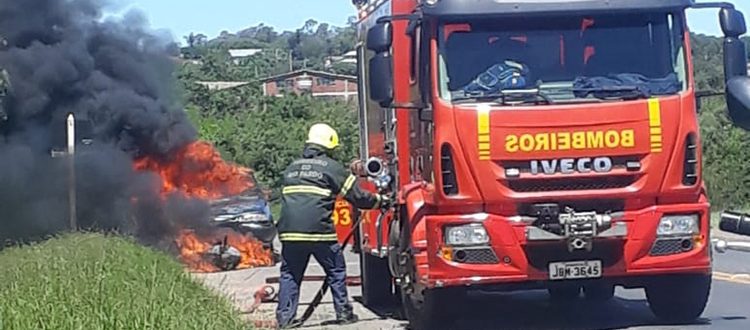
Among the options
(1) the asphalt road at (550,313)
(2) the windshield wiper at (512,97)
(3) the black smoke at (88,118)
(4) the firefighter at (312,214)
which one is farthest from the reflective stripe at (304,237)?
(3) the black smoke at (88,118)

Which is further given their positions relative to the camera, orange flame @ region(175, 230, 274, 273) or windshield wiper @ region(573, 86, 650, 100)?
orange flame @ region(175, 230, 274, 273)

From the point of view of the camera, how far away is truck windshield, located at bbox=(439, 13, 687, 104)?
11102 millimetres

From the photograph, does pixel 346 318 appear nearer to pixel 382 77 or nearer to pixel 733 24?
pixel 382 77

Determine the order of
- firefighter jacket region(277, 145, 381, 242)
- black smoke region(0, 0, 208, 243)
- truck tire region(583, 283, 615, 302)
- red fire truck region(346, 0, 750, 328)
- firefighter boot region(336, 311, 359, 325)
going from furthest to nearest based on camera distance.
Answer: black smoke region(0, 0, 208, 243) < truck tire region(583, 283, 615, 302) < firefighter boot region(336, 311, 359, 325) < firefighter jacket region(277, 145, 381, 242) < red fire truck region(346, 0, 750, 328)

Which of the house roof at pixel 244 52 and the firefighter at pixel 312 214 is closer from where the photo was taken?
the firefighter at pixel 312 214

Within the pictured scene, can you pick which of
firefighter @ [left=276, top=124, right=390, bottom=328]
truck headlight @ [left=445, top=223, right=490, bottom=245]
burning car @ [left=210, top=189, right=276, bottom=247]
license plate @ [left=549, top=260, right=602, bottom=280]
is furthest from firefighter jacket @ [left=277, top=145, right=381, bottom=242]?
burning car @ [left=210, top=189, right=276, bottom=247]

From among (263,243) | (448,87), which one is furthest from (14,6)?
(448,87)

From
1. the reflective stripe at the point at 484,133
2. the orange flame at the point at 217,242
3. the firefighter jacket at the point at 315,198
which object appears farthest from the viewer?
the orange flame at the point at 217,242

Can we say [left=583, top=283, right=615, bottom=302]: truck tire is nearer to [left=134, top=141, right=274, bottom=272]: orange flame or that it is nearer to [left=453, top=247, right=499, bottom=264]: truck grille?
[left=453, top=247, right=499, bottom=264]: truck grille

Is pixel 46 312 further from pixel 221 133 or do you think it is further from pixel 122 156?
pixel 221 133

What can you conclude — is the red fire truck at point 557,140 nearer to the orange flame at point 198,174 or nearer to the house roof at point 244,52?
the orange flame at point 198,174

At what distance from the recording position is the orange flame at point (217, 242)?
23062mm

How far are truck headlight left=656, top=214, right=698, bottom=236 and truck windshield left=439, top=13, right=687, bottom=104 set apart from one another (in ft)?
3.15

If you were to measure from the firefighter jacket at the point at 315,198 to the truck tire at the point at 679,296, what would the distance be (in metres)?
2.49
